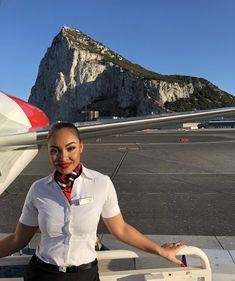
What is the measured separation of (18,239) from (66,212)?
418mm

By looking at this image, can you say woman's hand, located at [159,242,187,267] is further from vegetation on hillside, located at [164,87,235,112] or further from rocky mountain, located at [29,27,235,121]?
vegetation on hillside, located at [164,87,235,112]

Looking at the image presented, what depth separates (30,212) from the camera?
2.26 metres

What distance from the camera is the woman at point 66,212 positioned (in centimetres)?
214

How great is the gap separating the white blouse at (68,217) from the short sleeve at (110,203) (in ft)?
0.17

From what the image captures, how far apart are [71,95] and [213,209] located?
482 feet

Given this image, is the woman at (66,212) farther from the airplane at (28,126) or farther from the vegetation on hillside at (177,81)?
the vegetation on hillside at (177,81)

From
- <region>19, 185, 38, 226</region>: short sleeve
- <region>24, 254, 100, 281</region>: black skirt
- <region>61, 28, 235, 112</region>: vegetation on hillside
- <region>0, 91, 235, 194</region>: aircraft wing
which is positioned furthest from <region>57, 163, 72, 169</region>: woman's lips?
<region>61, 28, 235, 112</region>: vegetation on hillside

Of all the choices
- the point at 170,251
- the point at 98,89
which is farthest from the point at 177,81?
the point at 170,251

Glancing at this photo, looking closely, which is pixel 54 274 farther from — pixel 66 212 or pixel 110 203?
pixel 110 203

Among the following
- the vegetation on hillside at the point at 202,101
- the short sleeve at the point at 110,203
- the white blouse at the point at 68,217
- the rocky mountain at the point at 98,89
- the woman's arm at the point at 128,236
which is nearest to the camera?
the white blouse at the point at 68,217

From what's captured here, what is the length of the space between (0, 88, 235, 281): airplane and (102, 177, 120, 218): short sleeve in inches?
35.9

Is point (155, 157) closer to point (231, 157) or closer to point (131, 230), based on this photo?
point (231, 157)

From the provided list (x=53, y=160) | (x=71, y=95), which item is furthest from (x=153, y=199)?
(x=71, y=95)

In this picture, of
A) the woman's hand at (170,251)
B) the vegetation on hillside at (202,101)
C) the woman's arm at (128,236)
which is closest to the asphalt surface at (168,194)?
the woman's hand at (170,251)
